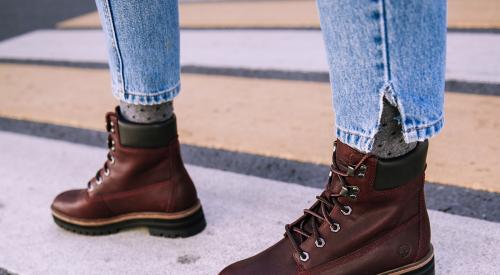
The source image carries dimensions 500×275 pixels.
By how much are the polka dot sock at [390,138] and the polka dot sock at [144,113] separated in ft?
1.67

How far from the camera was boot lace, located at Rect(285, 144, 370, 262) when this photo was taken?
0.88 metres

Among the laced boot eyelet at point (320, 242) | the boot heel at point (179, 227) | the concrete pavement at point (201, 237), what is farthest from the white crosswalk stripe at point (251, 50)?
the laced boot eyelet at point (320, 242)

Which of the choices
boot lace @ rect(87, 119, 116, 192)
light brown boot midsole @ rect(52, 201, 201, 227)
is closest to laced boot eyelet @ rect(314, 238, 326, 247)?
light brown boot midsole @ rect(52, 201, 201, 227)

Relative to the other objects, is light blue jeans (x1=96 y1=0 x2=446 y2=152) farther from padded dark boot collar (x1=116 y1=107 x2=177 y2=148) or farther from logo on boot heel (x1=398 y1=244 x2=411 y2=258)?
padded dark boot collar (x1=116 y1=107 x2=177 y2=148)

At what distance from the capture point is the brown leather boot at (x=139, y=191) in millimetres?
1176

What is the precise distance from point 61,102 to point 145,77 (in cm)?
125

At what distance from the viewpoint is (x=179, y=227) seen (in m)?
1.22

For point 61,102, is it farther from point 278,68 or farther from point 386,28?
point 386,28

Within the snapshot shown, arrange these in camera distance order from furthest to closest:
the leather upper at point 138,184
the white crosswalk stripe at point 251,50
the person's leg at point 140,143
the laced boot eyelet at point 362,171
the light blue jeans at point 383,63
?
the white crosswalk stripe at point 251,50 → the leather upper at point 138,184 → the person's leg at point 140,143 → the laced boot eyelet at point 362,171 → the light blue jeans at point 383,63

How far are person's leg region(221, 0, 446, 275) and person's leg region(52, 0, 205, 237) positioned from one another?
0.27 m

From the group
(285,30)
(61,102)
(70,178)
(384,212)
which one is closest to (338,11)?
(384,212)

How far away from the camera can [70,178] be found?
5.17 feet

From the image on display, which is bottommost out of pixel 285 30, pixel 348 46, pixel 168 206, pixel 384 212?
pixel 285 30

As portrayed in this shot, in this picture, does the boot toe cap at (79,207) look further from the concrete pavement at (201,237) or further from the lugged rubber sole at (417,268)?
the lugged rubber sole at (417,268)
